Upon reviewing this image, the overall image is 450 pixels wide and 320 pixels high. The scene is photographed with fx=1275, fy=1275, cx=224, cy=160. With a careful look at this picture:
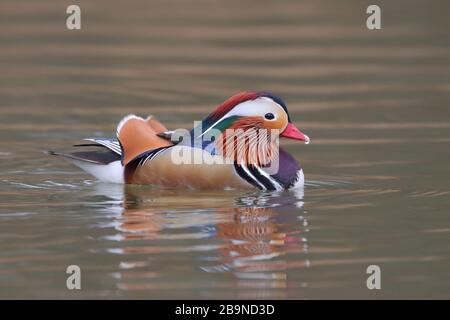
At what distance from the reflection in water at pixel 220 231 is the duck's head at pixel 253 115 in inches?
24.2

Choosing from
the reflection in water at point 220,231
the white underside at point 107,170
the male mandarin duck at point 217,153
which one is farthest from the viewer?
the white underside at point 107,170

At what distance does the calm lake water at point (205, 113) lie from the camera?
28.9 feet

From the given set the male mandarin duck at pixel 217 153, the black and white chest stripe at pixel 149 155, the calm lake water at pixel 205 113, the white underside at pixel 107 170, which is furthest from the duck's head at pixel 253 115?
the white underside at pixel 107 170

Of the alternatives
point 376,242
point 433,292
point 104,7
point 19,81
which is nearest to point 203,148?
point 376,242

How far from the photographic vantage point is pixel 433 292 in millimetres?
8445

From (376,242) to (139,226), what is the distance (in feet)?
6.09

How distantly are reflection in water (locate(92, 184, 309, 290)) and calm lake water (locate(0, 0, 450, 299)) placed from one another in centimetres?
2

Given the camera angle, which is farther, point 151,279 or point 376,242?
point 376,242

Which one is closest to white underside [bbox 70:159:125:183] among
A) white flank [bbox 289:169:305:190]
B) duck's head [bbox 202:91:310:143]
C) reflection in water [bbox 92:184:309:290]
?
reflection in water [bbox 92:184:309:290]

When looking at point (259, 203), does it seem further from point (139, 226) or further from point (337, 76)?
point (337, 76)

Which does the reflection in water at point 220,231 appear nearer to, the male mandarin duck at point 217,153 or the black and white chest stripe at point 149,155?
the male mandarin duck at point 217,153

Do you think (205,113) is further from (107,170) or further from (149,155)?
(149,155)

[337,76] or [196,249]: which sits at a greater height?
[337,76]

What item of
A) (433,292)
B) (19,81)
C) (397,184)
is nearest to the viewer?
(433,292)
